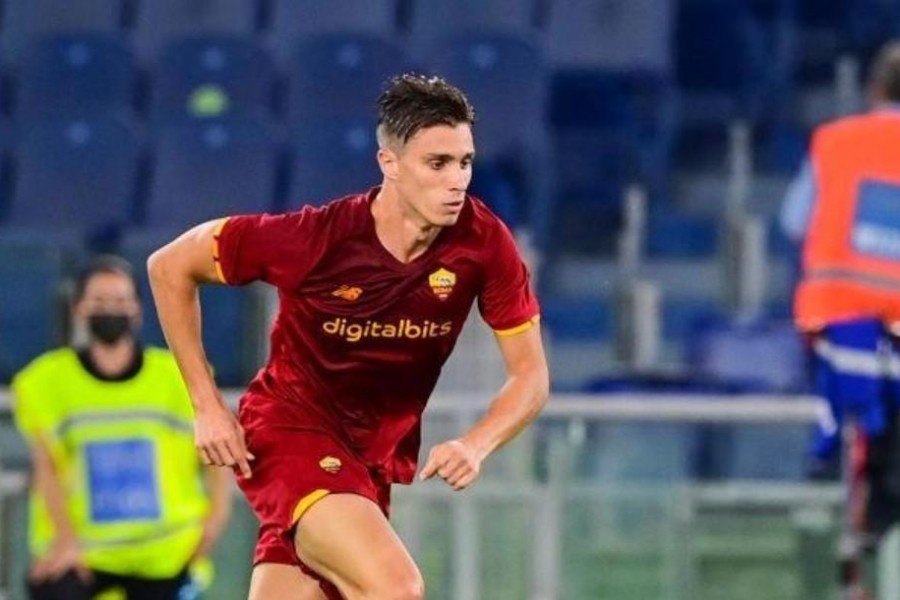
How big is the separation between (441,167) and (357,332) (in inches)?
18.6

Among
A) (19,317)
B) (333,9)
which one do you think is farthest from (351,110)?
(19,317)

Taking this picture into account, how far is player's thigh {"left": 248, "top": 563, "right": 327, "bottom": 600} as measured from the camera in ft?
18.0

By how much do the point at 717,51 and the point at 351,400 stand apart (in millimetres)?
6573

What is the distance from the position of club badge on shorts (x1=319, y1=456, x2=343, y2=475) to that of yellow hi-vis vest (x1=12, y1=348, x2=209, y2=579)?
2.04 metres

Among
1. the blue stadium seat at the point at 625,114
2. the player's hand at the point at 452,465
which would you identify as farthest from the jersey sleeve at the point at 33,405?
the blue stadium seat at the point at 625,114

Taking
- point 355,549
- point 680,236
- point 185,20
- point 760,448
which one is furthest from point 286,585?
point 185,20

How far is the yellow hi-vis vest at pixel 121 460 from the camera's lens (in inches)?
289

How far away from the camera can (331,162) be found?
11133mm

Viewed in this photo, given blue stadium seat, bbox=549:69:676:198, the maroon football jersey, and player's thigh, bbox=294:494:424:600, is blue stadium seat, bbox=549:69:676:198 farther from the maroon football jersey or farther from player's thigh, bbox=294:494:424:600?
player's thigh, bbox=294:494:424:600

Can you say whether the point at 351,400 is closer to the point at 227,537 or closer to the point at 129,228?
the point at 227,537

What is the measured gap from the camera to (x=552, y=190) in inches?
443

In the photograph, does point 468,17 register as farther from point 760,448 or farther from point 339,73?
point 760,448

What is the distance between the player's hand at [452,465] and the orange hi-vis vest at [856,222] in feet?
6.72

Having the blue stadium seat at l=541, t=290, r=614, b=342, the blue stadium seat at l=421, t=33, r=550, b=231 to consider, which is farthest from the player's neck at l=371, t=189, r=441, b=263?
the blue stadium seat at l=421, t=33, r=550, b=231
